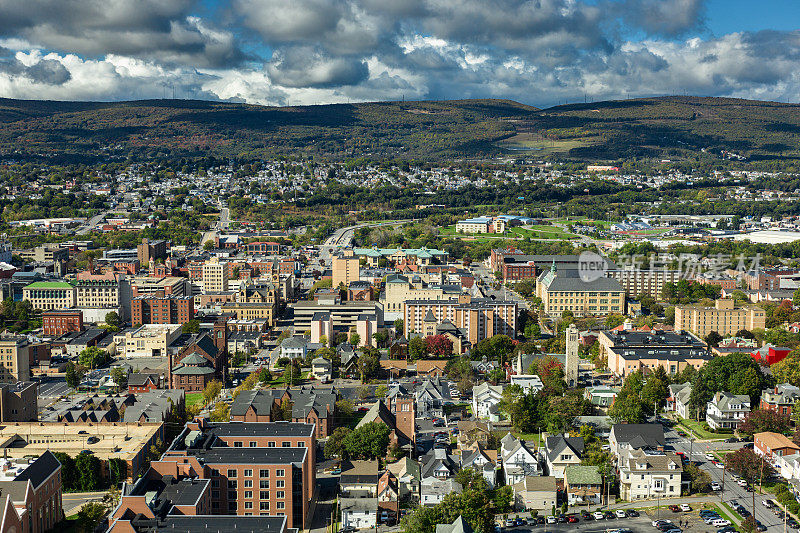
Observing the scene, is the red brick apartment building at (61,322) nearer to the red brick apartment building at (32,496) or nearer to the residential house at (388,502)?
the red brick apartment building at (32,496)

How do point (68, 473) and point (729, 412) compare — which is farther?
point (729, 412)

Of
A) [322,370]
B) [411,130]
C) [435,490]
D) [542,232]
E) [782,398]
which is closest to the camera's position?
[435,490]

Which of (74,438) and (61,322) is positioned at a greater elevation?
(61,322)

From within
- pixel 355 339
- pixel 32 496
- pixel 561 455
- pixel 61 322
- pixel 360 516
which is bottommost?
pixel 360 516

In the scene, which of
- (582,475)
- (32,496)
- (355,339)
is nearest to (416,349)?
(355,339)

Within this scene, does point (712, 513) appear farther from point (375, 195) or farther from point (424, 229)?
point (375, 195)

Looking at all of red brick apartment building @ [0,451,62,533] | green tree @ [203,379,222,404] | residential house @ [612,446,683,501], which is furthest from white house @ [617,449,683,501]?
green tree @ [203,379,222,404]

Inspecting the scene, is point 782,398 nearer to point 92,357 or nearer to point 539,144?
point 92,357

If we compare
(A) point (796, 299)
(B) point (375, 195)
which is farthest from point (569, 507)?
(B) point (375, 195)
